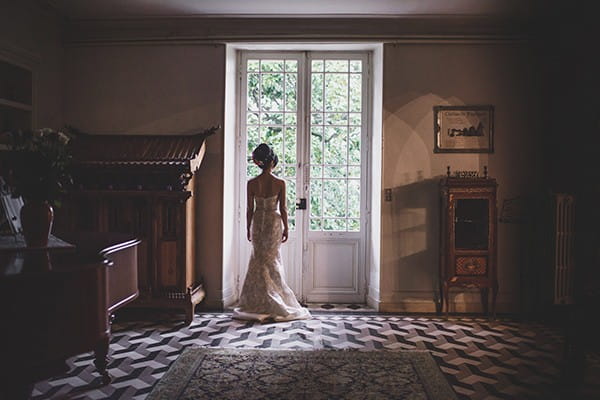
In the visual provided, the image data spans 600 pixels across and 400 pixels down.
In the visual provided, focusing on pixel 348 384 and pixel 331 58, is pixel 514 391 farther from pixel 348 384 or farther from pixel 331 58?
pixel 331 58

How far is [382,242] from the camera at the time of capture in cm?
502

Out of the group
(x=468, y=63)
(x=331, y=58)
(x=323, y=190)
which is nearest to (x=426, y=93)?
(x=468, y=63)

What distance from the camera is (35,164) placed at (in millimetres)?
2342

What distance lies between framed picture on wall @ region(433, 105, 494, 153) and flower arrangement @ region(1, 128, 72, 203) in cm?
376

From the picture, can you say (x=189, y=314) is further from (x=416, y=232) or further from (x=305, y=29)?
(x=305, y=29)

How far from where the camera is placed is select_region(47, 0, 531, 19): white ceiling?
179 inches

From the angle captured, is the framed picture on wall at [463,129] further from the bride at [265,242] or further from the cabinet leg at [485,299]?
the bride at [265,242]

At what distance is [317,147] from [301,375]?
2.87m

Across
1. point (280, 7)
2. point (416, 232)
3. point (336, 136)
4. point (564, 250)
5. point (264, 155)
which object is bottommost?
point (564, 250)

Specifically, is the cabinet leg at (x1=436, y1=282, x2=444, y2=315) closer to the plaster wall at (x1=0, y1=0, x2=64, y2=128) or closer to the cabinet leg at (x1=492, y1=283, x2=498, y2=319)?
the cabinet leg at (x1=492, y1=283, x2=498, y2=319)

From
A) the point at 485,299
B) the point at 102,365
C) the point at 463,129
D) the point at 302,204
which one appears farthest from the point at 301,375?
the point at 463,129

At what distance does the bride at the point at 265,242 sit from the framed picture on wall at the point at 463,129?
1.81 metres

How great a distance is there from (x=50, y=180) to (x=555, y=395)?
10.8 feet

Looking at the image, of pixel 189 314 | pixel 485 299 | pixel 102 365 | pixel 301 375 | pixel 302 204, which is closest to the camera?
pixel 102 365
